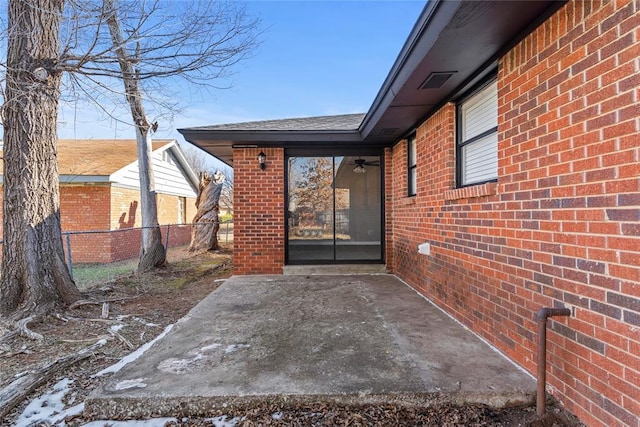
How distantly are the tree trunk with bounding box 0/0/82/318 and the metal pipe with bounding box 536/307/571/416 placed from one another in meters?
5.16

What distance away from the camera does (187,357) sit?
2.68 meters

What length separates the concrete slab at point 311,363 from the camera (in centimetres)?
210

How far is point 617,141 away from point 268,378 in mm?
2586

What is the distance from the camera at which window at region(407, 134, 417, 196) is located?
17.7ft

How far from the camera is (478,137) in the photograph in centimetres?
340

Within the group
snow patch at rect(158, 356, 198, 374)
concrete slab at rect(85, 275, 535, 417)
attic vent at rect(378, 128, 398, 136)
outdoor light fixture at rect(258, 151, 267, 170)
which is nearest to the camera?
concrete slab at rect(85, 275, 535, 417)

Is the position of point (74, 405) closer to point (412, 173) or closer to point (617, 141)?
point (617, 141)

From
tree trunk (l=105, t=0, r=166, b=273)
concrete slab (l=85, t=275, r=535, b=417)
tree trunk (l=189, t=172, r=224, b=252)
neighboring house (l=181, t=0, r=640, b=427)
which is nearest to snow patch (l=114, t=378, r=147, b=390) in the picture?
concrete slab (l=85, t=275, r=535, b=417)

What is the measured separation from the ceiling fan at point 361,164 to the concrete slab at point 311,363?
3.29 meters

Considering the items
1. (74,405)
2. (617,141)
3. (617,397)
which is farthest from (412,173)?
(74,405)

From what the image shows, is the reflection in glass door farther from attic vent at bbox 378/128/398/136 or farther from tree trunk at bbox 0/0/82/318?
tree trunk at bbox 0/0/82/318

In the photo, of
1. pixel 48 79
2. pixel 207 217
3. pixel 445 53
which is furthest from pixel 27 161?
pixel 207 217

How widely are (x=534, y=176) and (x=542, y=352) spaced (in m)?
1.21

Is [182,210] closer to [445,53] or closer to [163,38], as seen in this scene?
[163,38]
